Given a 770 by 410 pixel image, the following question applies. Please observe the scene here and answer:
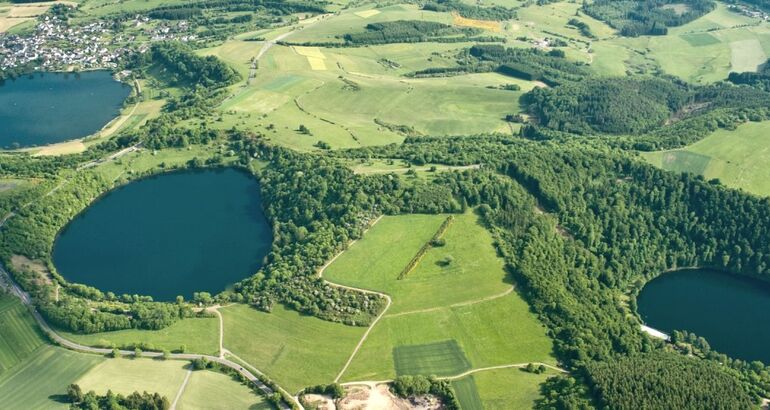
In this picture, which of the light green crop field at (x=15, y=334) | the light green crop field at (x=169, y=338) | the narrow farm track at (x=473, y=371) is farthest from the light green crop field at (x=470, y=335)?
the light green crop field at (x=15, y=334)

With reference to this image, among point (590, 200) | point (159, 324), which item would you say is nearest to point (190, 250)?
point (159, 324)

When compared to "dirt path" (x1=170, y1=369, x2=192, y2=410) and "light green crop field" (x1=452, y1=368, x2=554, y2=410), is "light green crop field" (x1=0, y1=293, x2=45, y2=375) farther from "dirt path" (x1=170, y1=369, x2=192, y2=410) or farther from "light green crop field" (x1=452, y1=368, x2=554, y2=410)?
"light green crop field" (x1=452, y1=368, x2=554, y2=410)

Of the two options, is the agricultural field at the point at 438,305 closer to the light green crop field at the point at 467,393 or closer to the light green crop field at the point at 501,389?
the light green crop field at the point at 467,393

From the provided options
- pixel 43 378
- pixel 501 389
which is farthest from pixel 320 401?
pixel 43 378

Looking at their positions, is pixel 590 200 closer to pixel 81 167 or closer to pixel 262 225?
pixel 262 225

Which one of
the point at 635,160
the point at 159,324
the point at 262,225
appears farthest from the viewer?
the point at 635,160

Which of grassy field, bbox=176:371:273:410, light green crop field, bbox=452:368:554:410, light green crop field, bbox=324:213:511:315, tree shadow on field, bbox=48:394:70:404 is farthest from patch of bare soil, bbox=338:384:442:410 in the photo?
tree shadow on field, bbox=48:394:70:404

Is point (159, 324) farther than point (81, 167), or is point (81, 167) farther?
point (81, 167)
